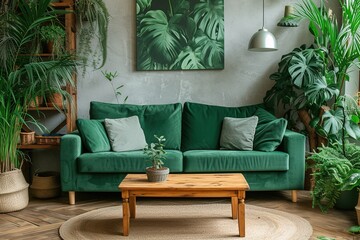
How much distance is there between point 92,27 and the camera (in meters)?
4.50

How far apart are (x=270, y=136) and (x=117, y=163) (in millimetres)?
1436

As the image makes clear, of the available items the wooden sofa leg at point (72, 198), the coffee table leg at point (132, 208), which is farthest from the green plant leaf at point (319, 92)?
the wooden sofa leg at point (72, 198)

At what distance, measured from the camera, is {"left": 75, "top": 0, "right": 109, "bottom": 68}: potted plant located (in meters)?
4.24

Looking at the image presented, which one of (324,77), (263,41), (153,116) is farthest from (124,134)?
(324,77)

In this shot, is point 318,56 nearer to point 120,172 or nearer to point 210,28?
point 210,28

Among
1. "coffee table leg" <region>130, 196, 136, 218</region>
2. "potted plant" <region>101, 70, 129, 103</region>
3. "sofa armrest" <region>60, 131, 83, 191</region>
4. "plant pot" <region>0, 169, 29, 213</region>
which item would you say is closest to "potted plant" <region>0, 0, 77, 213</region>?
"plant pot" <region>0, 169, 29, 213</region>

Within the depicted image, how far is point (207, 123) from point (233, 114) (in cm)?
30

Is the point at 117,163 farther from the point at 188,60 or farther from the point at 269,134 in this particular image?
the point at 188,60

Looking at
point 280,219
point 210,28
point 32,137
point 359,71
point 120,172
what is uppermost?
point 210,28

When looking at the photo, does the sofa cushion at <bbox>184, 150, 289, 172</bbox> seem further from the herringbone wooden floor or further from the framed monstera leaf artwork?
the framed monstera leaf artwork

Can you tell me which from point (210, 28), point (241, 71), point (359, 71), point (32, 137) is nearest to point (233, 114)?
point (241, 71)

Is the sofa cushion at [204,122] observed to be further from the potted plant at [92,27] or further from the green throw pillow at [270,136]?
the potted plant at [92,27]

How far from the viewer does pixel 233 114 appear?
426cm

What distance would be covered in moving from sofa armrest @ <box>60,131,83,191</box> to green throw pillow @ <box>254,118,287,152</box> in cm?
170
